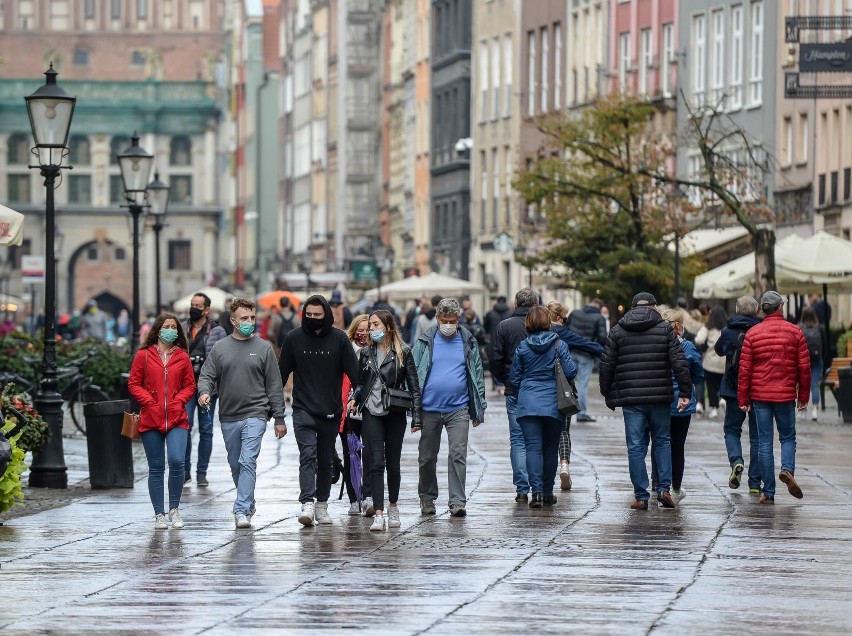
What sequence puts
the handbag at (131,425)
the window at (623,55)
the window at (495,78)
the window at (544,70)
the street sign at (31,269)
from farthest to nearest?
1. the window at (495,78)
2. the window at (544,70)
3. the window at (623,55)
4. the street sign at (31,269)
5. the handbag at (131,425)

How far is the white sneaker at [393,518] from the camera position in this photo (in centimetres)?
1753

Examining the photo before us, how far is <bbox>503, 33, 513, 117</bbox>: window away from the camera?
7544 centimetres

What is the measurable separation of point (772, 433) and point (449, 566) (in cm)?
555

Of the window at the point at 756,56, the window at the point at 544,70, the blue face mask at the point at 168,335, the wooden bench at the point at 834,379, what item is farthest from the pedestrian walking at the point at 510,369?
the window at the point at 544,70

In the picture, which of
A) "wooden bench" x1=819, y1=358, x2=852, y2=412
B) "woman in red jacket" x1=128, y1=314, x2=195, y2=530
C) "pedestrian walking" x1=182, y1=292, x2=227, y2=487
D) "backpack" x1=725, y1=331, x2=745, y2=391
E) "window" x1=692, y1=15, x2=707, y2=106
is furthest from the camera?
"window" x1=692, y1=15, x2=707, y2=106

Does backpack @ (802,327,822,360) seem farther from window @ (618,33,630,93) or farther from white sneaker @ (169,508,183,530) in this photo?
window @ (618,33,630,93)

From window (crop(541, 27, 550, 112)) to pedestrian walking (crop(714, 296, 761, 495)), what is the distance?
50.2 m

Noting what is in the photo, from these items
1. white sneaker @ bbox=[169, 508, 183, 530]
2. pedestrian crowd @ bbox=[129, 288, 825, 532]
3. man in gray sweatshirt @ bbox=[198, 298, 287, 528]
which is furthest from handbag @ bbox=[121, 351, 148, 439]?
white sneaker @ bbox=[169, 508, 183, 530]

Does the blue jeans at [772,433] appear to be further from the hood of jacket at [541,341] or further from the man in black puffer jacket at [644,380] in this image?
the hood of jacket at [541,341]

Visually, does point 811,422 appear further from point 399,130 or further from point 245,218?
point 245,218

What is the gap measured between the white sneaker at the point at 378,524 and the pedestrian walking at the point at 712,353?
1302 cm

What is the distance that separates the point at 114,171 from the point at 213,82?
8.31m

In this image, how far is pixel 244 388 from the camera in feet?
58.1

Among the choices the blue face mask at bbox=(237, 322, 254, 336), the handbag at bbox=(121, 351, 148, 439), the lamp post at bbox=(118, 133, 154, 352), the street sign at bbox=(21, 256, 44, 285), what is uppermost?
the lamp post at bbox=(118, 133, 154, 352)
